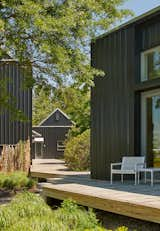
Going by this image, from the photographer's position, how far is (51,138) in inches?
1566

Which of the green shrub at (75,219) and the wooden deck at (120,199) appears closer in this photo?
the green shrub at (75,219)

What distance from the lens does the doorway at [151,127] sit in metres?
10.3

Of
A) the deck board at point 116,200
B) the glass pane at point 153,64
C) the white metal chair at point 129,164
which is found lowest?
the deck board at point 116,200

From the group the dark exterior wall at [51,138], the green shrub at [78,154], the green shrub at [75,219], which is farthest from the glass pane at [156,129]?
the dark exterior wall at [51,138]

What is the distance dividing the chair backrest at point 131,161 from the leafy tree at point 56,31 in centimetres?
204

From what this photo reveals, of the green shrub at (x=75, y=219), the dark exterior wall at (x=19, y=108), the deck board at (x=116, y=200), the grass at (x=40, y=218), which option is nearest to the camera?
the grass at (x=40, y=218)

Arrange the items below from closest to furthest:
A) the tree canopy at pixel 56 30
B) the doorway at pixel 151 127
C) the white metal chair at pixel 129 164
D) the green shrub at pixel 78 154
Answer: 1. the tree canopy at pixel 56 30
2. the white metal chair at pixel 129 164
3. the doorway at pixel 151 127
4. the green shrub at pixel 78 154

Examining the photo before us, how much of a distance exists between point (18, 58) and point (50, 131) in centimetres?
2980

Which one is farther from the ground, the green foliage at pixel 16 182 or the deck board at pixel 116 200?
the deck board at pixel 116 200

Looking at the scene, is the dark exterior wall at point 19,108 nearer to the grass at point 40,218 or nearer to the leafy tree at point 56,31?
the leafy tree at point 56,31

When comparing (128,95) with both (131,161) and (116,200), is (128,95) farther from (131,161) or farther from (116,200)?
(116,200)

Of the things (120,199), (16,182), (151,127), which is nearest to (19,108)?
(16,182)

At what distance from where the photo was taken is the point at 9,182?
1419cm

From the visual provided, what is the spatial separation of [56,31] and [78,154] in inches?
431
